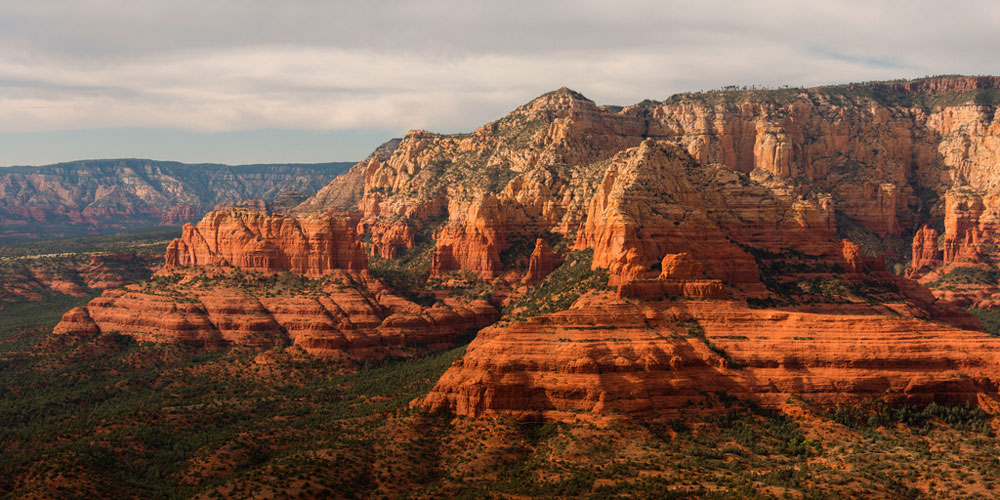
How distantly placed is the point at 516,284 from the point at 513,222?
22045 millimetres

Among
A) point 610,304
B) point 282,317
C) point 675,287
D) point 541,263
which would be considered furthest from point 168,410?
point 541,263

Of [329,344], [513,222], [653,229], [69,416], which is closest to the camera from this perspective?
[69,416]

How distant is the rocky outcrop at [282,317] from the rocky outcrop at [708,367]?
49702 mm

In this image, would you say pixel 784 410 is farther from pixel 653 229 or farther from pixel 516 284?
pixel 516 284

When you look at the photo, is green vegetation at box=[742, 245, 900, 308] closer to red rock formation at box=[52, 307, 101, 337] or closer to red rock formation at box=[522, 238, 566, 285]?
red rock formation at box=[522, 238, 566, 285]

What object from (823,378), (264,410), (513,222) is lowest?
(264,410)

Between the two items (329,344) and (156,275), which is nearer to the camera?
(329,344)

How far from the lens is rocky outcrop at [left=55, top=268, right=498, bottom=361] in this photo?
5807 inches

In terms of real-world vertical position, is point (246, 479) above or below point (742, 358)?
below

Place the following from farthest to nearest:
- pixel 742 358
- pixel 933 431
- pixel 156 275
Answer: pixel 156 275 < pixel 742 358 < pixel 933 431

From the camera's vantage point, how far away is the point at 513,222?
648 feet

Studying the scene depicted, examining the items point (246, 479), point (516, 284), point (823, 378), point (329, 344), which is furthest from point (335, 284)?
point (823, 378)

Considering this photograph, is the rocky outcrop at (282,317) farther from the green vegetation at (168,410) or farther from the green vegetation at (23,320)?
the green vegetation at (23,320)

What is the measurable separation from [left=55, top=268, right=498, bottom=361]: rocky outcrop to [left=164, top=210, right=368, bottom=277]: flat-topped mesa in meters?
3.96
